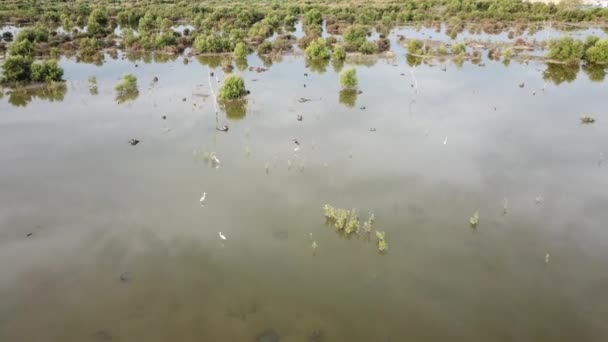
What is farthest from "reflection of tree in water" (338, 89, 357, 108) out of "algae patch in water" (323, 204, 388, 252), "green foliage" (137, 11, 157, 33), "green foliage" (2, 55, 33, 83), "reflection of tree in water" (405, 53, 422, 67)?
"green foliage" (137, 11, 157, 33)

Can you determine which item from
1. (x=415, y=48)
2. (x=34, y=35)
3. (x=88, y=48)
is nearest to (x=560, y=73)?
(x=415, y=48)

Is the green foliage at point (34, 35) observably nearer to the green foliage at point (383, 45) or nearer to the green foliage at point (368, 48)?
the green foliage at point (368, 48)

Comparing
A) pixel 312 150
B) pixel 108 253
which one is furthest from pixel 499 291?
pixel 108 253

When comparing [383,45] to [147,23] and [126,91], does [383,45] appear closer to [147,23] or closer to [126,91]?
[126,91]

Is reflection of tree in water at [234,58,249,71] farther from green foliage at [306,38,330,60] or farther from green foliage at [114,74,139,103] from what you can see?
green foliage at [114,74,139,103]

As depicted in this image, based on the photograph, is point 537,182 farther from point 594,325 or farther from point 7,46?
point 7,46
